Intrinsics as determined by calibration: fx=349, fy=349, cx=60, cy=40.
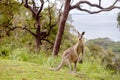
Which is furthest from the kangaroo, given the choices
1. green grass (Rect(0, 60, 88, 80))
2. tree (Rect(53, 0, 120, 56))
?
tree (Rect(53, 0, 120, 56))

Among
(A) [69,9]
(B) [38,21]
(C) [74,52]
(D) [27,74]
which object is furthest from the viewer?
(B) [38,21]

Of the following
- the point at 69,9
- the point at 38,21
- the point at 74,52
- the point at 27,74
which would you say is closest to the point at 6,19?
the point at 38,21

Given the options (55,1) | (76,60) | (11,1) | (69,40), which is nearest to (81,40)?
(76,60)

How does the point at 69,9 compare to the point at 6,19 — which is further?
the point at 6,19

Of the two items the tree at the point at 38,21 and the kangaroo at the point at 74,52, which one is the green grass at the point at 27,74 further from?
the tree at the point at 38,21

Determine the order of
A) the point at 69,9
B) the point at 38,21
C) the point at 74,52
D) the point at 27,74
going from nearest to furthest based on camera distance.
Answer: the point at 27,74
the point at 74,52
the point at 69,9
the point at 38,21

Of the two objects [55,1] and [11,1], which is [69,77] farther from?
[55,1]

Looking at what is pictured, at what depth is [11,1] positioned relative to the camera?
2456 centimetres

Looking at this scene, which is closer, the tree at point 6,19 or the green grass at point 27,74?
A: the green grass at point 27,74

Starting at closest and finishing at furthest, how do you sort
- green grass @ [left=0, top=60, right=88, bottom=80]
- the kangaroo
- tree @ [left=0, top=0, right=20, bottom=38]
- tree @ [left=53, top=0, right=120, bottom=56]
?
1. green grass @ [left=0, top=60, right=88, bottom=80]
2. the kangaroo
3. tree @ [left=53, top=0, right=120, bottom=56]
4. tree @ [left=0, top=0, right=20, bottom=38]

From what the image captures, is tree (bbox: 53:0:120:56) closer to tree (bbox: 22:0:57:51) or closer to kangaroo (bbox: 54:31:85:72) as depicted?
tree (bbox: 22:0:57:51)

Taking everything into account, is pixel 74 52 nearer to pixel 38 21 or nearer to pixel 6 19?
pixel 38 21

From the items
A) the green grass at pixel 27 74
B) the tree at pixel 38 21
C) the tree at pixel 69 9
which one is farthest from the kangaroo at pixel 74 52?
the tree at pixel 38 21

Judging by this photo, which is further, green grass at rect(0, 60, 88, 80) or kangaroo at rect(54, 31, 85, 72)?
kangaroo at rect(54, 31, 85, 72)
